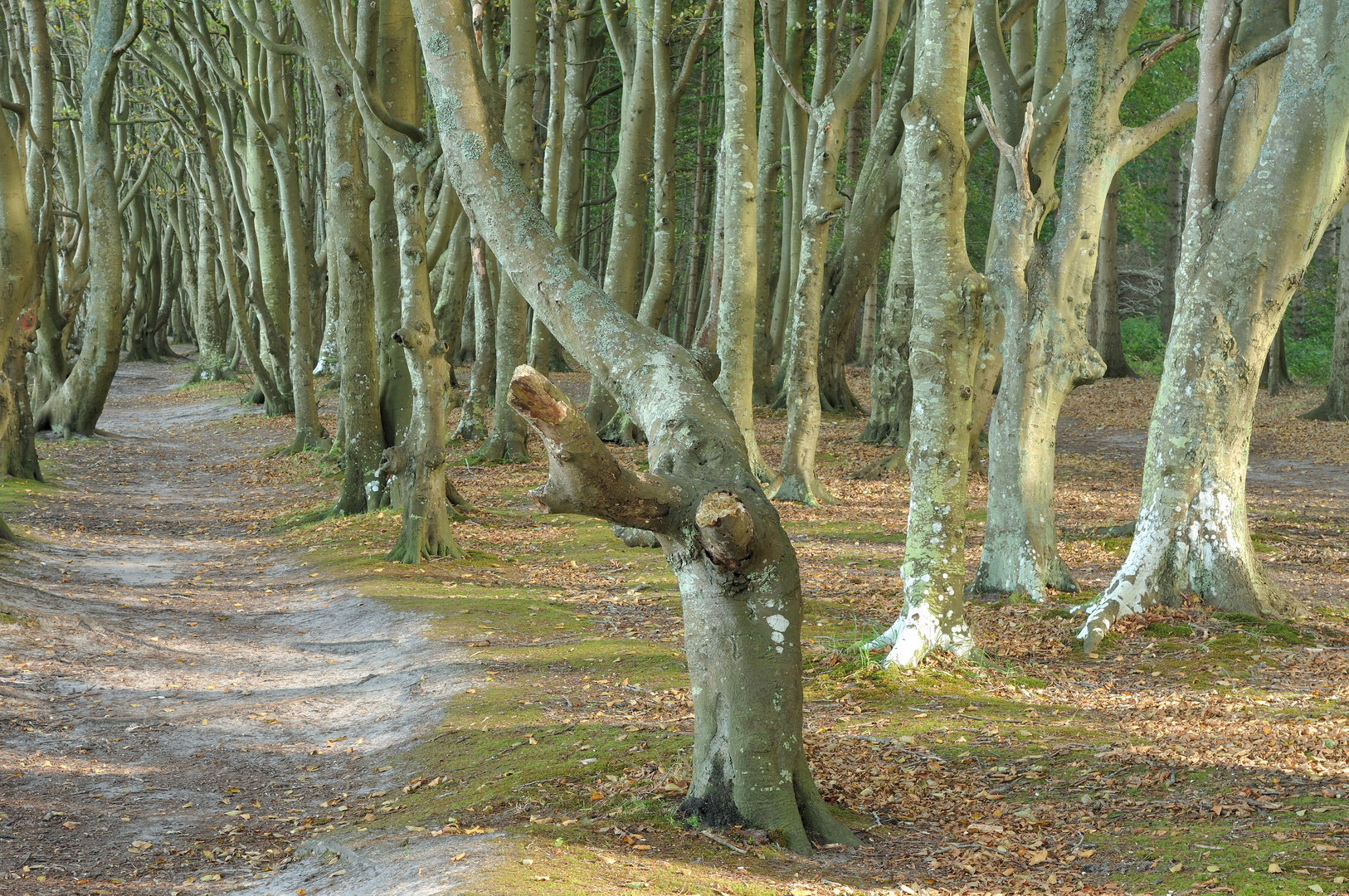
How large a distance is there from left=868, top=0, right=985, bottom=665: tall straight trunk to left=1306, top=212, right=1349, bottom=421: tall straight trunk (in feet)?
52.9

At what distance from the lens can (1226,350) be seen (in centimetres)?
776

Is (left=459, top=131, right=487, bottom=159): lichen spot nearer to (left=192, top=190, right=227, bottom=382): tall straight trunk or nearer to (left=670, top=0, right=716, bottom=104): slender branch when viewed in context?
(left=670, top=0, right=716, bottom=104): slender branch

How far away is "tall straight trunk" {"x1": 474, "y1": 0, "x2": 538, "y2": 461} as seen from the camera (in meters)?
14.6

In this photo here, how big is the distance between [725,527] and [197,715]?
4.51m

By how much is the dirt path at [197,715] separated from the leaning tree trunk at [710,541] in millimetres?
1254

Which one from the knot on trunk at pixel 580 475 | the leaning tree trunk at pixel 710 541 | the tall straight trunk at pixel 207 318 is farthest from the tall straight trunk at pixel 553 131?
the tall straight trunk at pixel 207 318

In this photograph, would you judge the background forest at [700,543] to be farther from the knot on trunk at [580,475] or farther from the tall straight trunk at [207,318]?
the tall straight trunk at [207,318]

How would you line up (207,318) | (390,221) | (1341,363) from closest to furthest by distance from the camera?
1. (390,221)
2. (1341,363)
3. (207,318)

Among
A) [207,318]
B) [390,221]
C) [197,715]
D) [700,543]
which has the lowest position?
[197,715]

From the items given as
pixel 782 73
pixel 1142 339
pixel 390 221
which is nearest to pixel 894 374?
pixel 782 73

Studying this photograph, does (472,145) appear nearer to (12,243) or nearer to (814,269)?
(12,243)

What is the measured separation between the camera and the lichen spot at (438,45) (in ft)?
20.0

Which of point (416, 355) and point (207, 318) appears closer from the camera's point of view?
point (416, 355)

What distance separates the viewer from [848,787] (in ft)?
17.2
